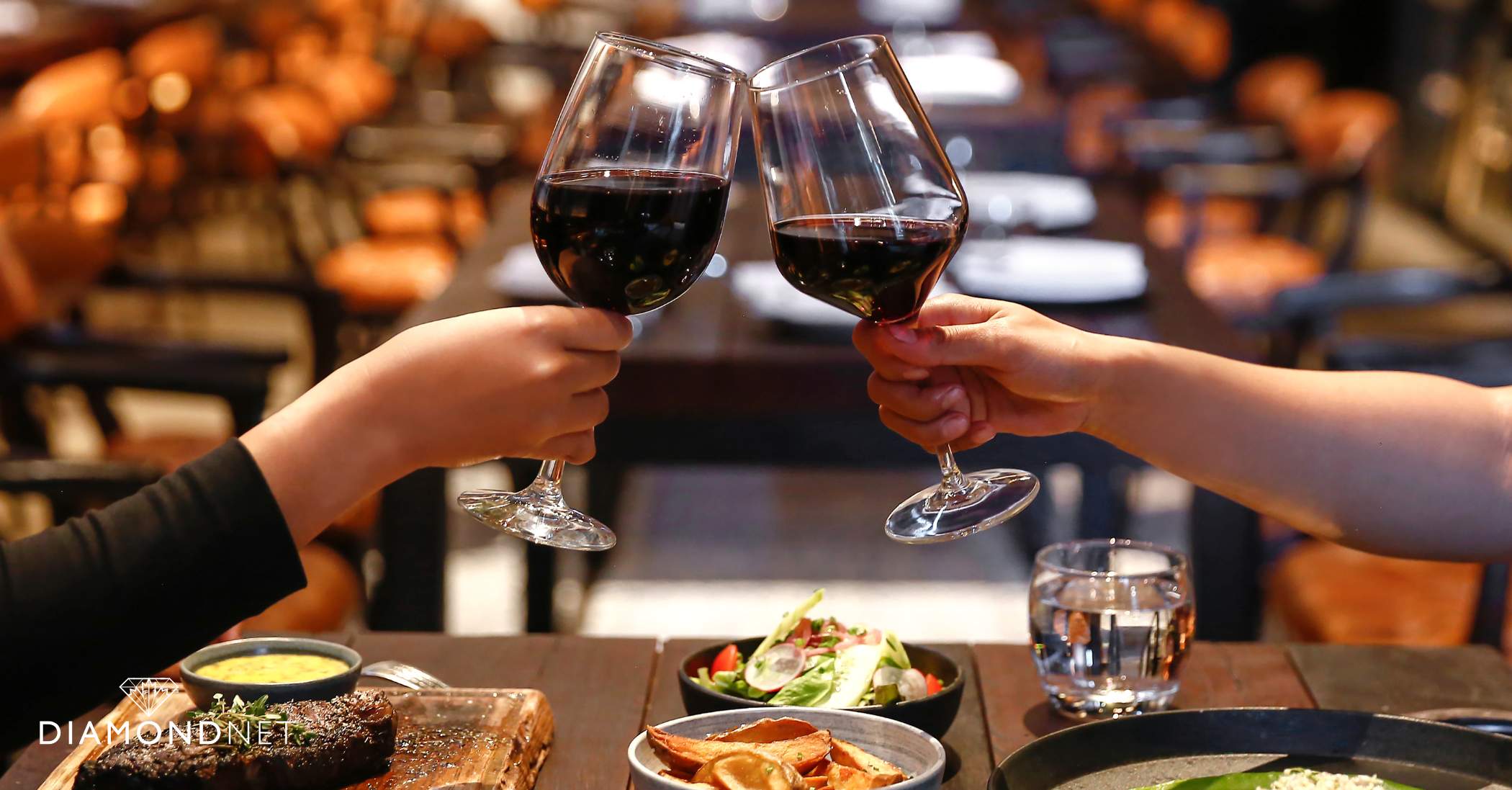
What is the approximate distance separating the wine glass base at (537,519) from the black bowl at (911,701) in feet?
0.42

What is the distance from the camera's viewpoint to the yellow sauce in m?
1.05

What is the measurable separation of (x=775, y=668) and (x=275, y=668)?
1.14ft

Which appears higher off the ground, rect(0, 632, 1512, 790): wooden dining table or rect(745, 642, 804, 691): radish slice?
rect(745, 642, 804, 691): radish slice

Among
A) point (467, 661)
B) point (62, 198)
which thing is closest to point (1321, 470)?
point (467, 661)

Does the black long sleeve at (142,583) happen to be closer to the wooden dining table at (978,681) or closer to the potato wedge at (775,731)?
the wooden dining table at (978,681)

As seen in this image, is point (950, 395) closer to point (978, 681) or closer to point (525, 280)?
point (978, 681)

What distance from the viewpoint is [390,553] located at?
2094 millimetres

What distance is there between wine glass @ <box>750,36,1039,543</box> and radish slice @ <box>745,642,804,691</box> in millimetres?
132

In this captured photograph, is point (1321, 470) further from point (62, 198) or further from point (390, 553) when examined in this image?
point (62, 198)

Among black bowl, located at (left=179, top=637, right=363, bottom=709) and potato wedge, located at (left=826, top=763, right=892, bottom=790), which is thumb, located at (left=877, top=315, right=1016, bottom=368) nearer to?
potato wedge, located at (left=826, top=763, right=892, bottom=790)

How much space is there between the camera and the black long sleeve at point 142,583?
3.01 feet

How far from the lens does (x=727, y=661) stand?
1.11 meters

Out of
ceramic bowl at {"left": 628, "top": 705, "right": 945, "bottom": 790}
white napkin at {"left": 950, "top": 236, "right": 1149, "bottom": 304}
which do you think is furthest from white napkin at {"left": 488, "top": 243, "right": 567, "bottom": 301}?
ceramic bowl at {"left": 628, "top": 705, "right": 945, "bottom": 790}

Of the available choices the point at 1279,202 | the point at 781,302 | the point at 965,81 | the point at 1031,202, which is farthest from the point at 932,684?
the point at 1279,202
